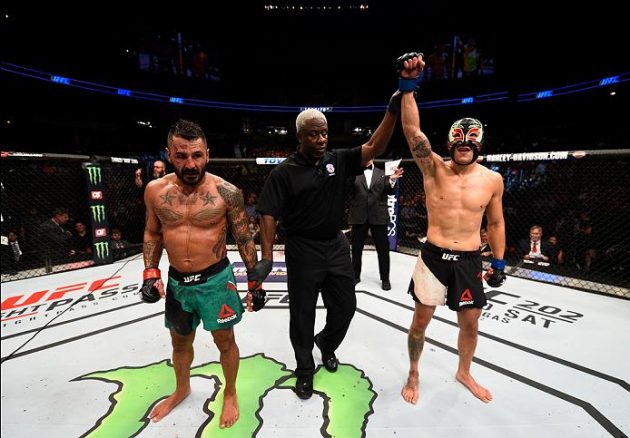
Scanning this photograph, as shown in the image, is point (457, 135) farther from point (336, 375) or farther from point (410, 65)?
point (336, 375)

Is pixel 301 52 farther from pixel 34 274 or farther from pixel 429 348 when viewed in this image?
pixel 429 348

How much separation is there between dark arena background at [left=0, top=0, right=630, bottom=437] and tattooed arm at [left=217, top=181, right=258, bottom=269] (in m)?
0.88

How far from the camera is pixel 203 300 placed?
1474 millimetres

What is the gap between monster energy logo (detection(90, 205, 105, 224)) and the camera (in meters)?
4.19

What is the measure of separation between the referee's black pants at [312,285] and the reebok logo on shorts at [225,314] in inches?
15.3

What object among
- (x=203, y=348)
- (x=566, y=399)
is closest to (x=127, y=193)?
(x=203, y=348)

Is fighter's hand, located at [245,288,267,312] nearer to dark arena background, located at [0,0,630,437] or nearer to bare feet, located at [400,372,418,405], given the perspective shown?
dark arena background, located at [0,0,630,437]

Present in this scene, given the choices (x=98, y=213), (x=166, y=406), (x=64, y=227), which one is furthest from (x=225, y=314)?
(x=64, y=227)

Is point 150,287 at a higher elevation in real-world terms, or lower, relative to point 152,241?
lower

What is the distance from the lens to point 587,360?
209 cm

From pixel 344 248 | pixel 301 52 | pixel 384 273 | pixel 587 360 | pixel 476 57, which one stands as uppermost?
pixel 301 52

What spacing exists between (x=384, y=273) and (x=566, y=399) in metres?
1.92

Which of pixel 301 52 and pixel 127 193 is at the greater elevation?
pixel 301 52

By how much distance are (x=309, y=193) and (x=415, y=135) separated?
2.22 ft
